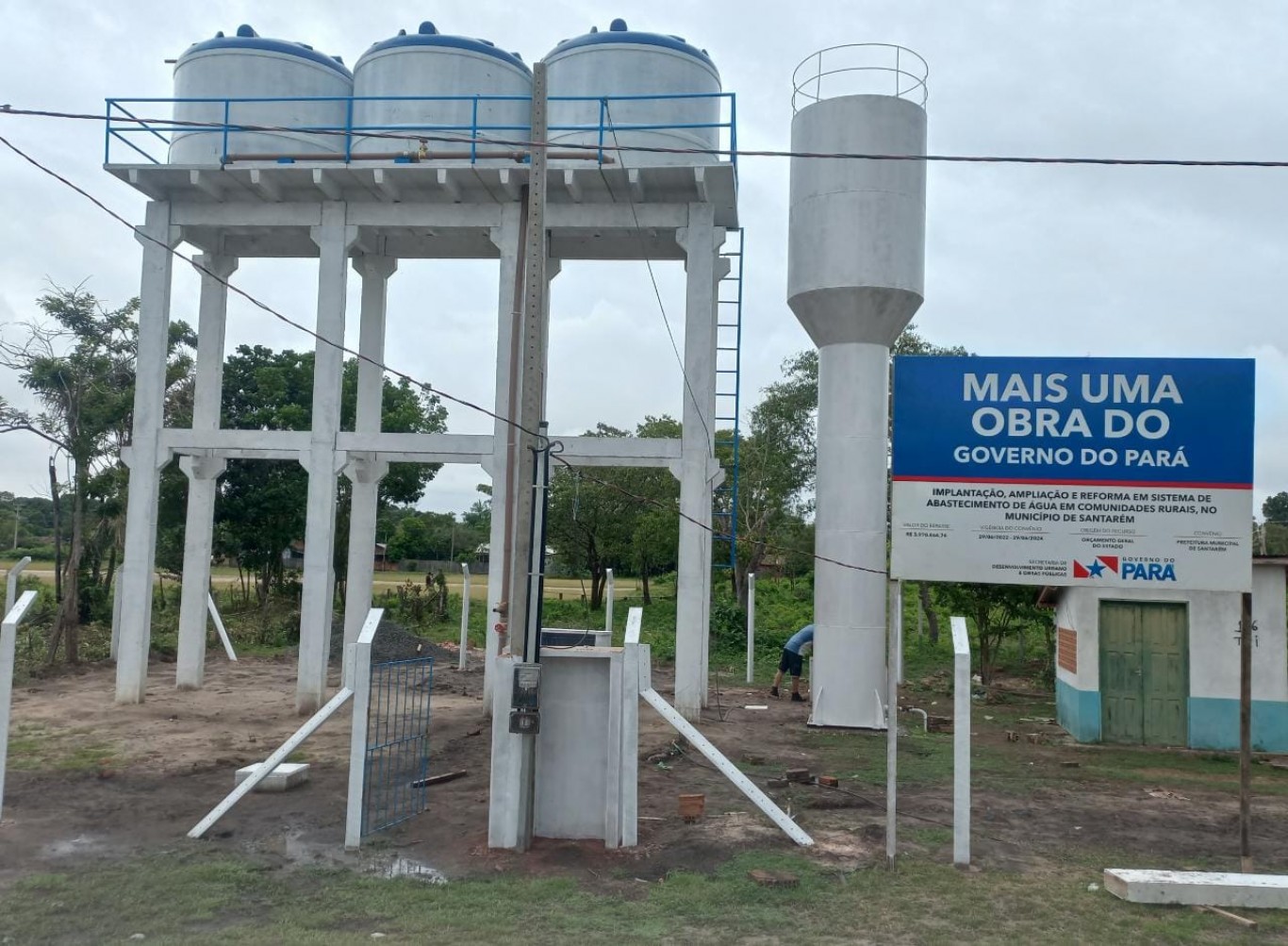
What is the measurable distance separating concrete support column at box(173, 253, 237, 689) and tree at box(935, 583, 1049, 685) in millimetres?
14198

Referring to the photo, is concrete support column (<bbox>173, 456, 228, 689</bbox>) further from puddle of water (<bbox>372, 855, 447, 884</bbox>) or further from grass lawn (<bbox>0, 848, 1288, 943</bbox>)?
puddle of water (<bbox>372, 855, 447, 884</bbox>)

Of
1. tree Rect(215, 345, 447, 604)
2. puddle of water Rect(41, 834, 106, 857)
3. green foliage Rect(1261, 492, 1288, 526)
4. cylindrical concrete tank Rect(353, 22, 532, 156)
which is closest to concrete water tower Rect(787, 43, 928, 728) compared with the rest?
cylindrical concrete tank Rect(353, 22, 532, 156)

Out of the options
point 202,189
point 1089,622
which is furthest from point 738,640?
point 202,189

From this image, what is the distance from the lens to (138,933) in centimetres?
715

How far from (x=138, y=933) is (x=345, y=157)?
12848mm

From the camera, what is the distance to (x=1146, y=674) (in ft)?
51.0

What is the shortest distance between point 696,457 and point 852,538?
282 cm

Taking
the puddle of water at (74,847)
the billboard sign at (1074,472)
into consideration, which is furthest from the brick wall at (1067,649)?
the puddle of water at (74,847)

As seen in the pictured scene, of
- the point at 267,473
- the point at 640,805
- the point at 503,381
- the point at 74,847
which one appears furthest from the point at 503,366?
the point at 267,473

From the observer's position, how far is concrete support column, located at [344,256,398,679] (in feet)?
61.9

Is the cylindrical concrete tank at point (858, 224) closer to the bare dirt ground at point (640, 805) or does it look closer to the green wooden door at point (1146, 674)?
the green wooden door at point (1146, 674)

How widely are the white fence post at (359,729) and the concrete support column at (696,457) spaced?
7.61 metres

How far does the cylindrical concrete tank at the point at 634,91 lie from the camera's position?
1695cm

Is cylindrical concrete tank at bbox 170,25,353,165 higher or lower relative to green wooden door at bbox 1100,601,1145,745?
higher
